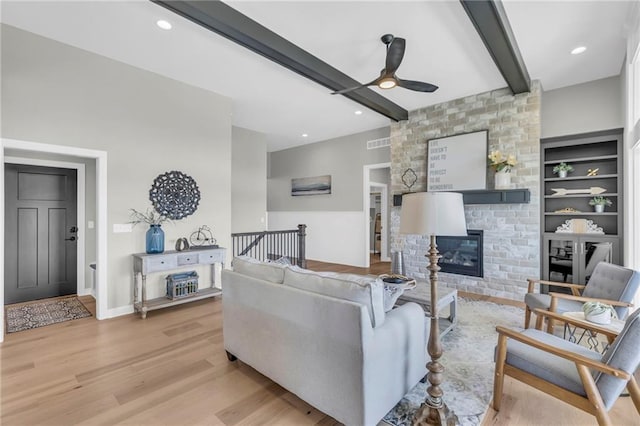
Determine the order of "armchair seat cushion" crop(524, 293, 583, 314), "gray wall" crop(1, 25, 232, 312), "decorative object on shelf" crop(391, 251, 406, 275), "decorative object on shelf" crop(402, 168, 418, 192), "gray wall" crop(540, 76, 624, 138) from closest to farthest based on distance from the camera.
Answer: "armchair seat cushion" crop(524, 293, 583, 314), "gray wall" crop(1, 25, 232, 312), "decorative object on shelf" crop(391, 251, 406, 275), "gray wall" crop(540, 76, 624, 138), "decorative object on shelf" crop(402, 168, 418, 192)

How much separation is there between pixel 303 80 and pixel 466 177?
303 cm

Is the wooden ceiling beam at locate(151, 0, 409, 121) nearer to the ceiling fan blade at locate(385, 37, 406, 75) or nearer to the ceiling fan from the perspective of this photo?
the ceiling fan

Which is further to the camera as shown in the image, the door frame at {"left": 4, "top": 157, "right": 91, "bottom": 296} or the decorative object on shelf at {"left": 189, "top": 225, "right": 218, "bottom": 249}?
the door frame at {"left": 4, "top": 157, "right": 91, "bottom": 296}

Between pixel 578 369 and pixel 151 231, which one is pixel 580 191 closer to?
pixel 578 369

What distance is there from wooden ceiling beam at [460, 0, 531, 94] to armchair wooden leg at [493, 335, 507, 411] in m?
2.70

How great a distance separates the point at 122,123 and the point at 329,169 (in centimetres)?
470

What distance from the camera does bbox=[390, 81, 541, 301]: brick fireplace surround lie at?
4402mm

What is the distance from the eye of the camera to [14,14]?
289cm

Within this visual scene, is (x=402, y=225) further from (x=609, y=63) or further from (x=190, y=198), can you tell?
(x=609, y=63)

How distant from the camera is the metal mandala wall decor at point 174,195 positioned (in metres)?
4.11

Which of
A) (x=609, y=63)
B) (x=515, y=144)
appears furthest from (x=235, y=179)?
(x=609, y=63)

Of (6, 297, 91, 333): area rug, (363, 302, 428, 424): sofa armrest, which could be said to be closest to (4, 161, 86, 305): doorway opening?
(6, 297, 91, 333): area rug

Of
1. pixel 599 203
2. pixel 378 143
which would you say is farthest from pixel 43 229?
pixel 599 203

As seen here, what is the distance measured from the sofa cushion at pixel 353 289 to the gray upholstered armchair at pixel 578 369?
0.83 metres
